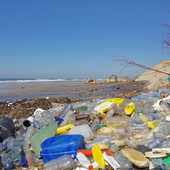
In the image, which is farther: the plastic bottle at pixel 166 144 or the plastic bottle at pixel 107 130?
the plastic bottle at pixel 107 130

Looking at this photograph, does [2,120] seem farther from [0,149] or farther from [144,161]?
[144,161]

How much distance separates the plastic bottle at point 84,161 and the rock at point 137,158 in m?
0.67

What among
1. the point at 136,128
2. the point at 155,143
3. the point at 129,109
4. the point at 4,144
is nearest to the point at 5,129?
the point at 4,144

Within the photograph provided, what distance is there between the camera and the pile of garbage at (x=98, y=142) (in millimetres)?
3111

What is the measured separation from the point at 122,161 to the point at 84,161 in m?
0.66

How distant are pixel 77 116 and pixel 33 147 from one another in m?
1.77

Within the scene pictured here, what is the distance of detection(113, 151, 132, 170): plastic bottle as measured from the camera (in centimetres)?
304

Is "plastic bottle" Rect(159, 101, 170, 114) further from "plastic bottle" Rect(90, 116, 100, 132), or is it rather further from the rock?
the rock

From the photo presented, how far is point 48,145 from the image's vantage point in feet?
11.5

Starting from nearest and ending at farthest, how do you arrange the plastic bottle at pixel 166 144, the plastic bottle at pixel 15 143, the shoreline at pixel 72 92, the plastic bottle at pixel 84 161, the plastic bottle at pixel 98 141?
the plastic bottle at pixel 84 161 < the plastic bottle at pixel 166 144 < the plastic bottle at pixel 98 141 < the plastic bottle at pixel 15 143 < the shoreline at pixel 72 92

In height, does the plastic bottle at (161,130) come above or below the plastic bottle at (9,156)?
above

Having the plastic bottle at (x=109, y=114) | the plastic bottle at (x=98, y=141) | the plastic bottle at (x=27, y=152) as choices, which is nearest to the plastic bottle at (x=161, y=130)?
the plastic bottle at (x=98, y=141)

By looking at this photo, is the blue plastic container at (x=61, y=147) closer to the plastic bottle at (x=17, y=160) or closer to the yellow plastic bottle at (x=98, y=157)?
the yellow plastic bottle at (x=98, y=157)

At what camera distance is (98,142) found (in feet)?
12.7
